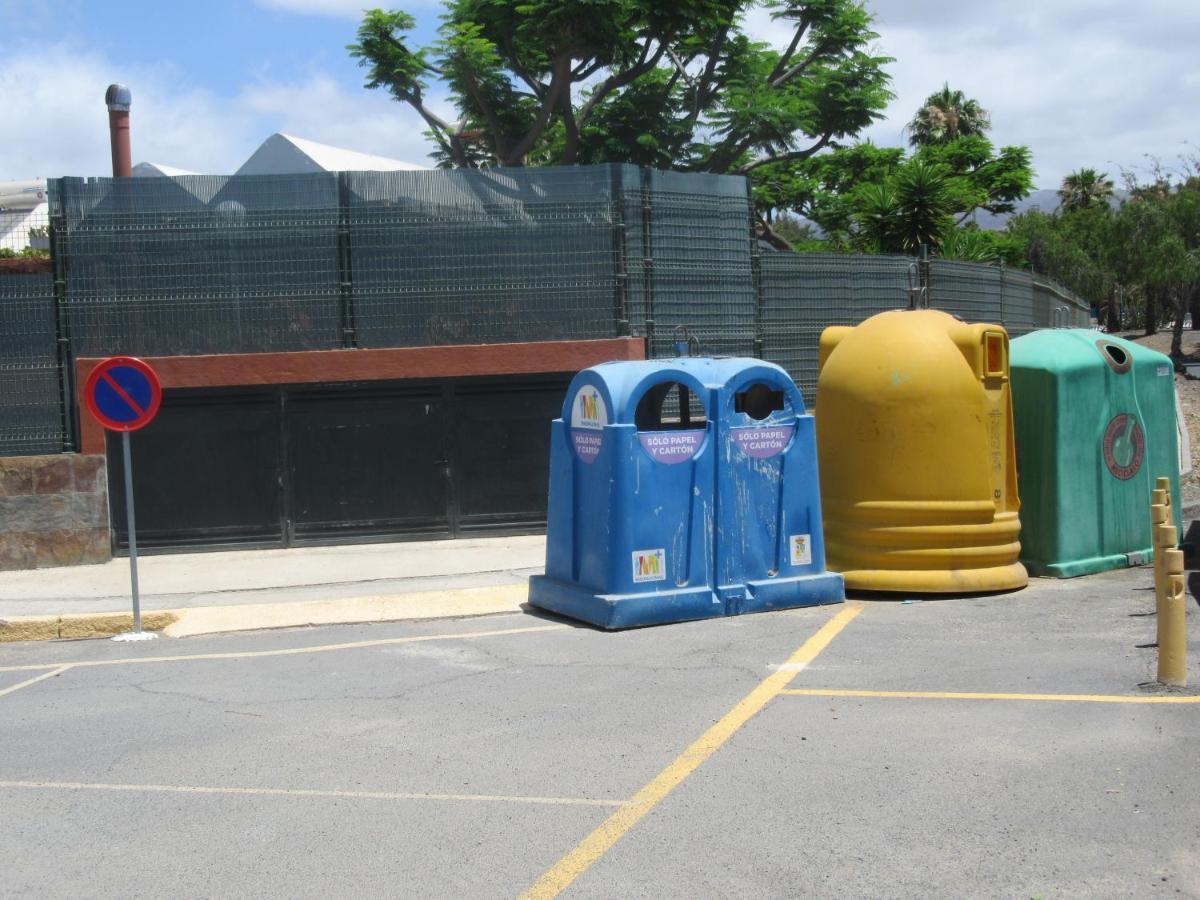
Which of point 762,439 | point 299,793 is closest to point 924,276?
point 762,439

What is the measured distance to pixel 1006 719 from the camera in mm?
6711

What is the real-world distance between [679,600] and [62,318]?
8.01 m

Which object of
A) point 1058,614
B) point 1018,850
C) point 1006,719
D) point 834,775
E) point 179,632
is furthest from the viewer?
point 179,632

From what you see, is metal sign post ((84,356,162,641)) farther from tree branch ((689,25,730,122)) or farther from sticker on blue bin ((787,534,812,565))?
tree branch ((689,25,730,122))

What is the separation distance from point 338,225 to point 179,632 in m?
5.50

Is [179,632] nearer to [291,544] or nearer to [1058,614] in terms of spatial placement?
[291,544]

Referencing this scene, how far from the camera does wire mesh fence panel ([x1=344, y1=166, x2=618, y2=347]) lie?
1413 centimetres

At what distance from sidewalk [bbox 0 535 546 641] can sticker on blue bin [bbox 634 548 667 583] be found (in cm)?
160

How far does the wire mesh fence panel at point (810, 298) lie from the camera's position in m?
15.9

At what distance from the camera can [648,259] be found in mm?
14656

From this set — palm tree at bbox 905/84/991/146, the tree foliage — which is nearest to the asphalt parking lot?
the tree foliage

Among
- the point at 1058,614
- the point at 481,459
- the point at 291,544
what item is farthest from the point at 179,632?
the point at 1058,614

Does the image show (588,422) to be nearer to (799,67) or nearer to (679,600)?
(679,600)

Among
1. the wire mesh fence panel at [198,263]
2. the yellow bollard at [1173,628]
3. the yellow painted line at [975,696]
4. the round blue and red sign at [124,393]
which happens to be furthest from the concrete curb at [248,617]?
the yellow bollard at [1173,628]
